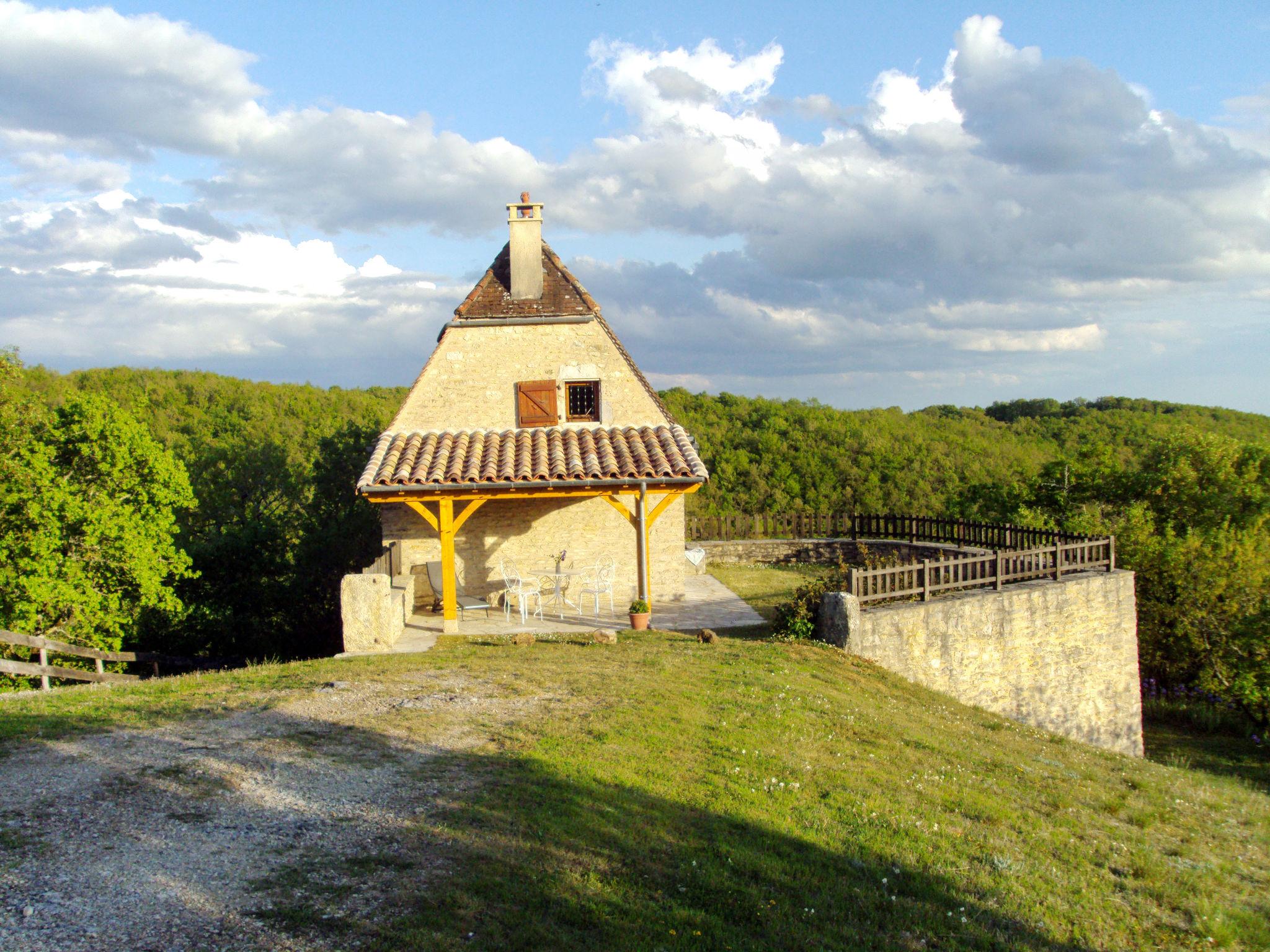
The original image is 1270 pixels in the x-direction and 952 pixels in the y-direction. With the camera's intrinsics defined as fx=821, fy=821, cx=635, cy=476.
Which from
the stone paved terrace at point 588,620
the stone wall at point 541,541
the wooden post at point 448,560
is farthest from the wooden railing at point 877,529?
the wooden post at point 448,560

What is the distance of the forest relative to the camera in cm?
1712

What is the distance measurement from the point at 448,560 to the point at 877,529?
43.5 ft

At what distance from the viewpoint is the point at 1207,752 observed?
17.3 meters

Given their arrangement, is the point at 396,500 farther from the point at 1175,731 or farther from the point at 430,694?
the point at 1175,731

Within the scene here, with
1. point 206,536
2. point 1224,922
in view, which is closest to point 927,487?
point 206,536

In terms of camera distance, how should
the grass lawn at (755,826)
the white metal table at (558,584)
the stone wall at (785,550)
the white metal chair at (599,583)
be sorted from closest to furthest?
the grass lawn at (755,826)
the white metal chair at (599,583)
the white metal table at (558,584)
the stone wall at (785,550)

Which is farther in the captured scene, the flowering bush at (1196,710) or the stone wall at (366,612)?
the flowering bush at (1196,710)

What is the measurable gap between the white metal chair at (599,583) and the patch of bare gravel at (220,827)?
6258 millimetres

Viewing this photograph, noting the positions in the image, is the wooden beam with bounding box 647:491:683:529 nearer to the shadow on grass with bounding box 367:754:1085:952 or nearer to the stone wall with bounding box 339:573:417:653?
the stone wall with bounding box 339:573:417:653

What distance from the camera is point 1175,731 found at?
761 inches

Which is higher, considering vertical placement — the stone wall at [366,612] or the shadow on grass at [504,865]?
the stone wall at [366,612]

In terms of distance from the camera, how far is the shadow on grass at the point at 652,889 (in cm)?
427

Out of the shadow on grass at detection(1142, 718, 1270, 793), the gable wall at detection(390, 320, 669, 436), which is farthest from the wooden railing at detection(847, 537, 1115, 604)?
the gable wall at detection(390, 320, 669, 436)

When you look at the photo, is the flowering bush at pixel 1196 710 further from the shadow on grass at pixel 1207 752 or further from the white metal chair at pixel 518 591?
the white metal chair at pixel 518 591
